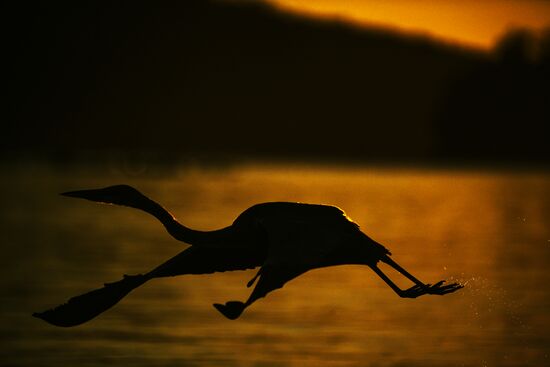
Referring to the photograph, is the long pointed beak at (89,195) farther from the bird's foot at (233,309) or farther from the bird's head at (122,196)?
the bird's foot at (233,309)

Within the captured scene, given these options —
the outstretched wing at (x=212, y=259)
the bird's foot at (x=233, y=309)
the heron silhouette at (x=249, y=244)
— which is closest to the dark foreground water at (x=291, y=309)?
the outstretched wing at (x=212, y=259)

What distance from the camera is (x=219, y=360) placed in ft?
58.4

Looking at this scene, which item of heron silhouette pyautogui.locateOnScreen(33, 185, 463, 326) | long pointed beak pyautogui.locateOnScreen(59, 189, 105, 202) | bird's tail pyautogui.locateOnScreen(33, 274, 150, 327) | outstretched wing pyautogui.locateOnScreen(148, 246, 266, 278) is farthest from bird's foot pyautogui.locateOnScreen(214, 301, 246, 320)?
long pointed beak pyautogui.locateOnScreen(59, 189, 105, 202)

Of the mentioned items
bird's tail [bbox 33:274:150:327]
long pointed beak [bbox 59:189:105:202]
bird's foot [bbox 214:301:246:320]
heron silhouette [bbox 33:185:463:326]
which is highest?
long pointed beak [bbox 59:189:105:202]

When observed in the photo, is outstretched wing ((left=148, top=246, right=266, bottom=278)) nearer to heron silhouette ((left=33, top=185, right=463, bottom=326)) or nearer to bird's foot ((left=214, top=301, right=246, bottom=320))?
heron silhouette ((left=33, top=185, right=463, bottom=326))

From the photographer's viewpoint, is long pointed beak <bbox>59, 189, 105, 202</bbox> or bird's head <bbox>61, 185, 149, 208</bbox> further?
bird's head <bbox>61, 185, 149, 208</bbox>

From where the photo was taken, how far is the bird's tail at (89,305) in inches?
504

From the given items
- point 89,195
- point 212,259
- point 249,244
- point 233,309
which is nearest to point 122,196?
point 89,195

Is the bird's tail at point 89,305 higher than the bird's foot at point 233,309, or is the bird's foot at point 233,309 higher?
the bird's tail at point 89,305

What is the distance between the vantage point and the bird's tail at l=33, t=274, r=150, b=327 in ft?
42.0

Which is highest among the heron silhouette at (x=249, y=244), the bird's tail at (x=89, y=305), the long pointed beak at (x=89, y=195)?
the long pointed beak at (x=89, y=195)

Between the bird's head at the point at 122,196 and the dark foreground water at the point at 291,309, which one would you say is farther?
the dark foreground water at the point at 291,309

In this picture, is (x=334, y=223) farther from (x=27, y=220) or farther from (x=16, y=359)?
(x=27, y=220)

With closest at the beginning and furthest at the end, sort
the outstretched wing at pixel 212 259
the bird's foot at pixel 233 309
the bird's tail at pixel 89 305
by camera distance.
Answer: the bird's foot at pixel 233 309 < the bird's tail at pixel 89 305 < the outstretched wing at pixel 212 259
